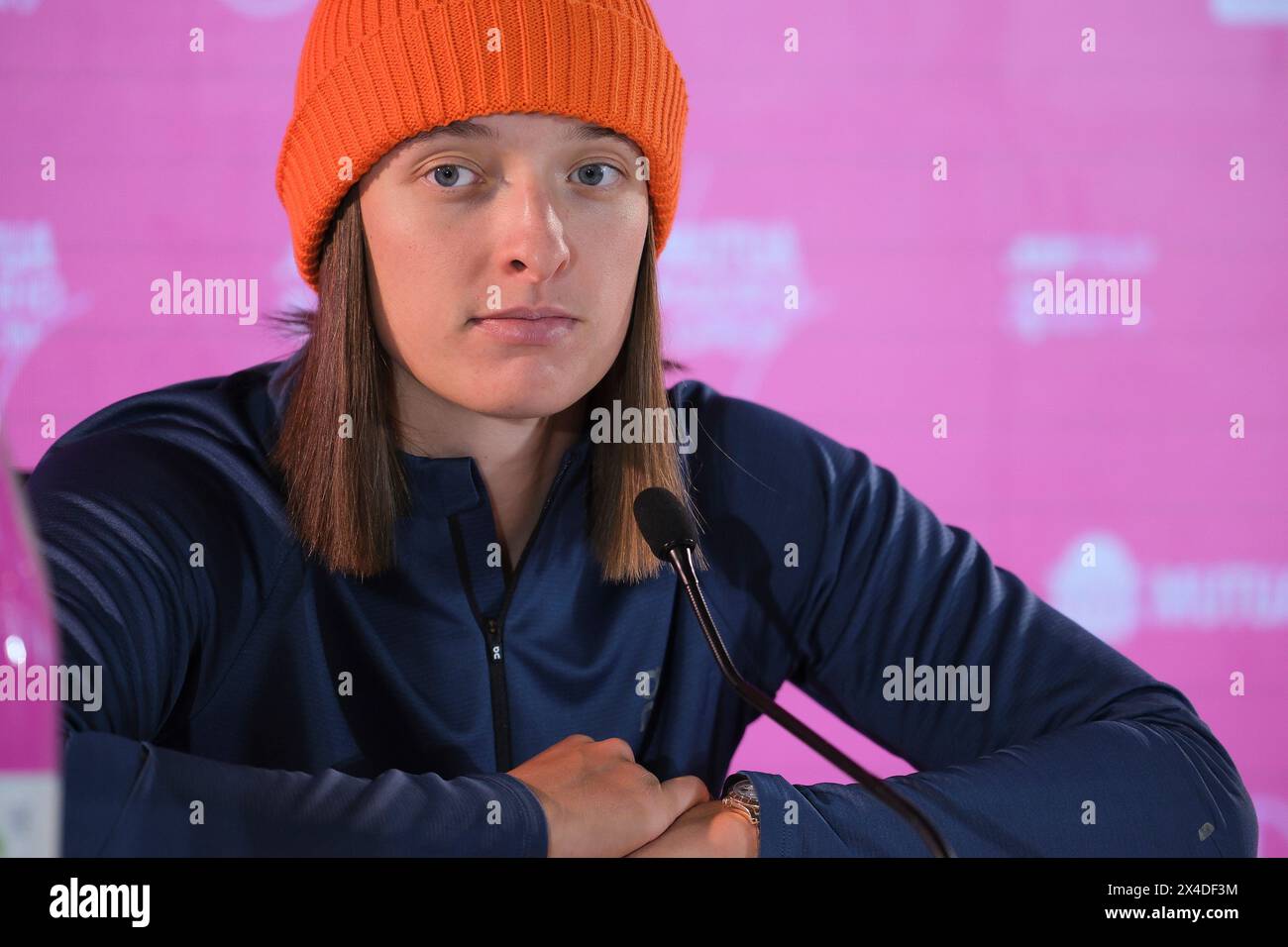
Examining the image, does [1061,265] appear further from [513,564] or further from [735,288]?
[513,564]

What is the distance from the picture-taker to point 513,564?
1167 mm

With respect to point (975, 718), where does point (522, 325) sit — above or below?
above

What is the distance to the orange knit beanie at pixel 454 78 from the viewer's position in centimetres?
104

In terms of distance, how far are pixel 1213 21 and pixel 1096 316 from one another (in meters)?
0.38

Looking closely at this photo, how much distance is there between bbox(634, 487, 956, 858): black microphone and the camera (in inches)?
31.0

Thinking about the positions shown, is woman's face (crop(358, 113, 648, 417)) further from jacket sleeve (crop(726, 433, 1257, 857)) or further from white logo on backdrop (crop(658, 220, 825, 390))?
white logo on backdrop (crop(658, 220, 825, 390))

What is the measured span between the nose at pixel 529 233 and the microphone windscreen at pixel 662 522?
0.21m

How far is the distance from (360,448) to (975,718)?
605 millimetres

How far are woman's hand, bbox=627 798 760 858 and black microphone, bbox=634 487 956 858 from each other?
0.08 m

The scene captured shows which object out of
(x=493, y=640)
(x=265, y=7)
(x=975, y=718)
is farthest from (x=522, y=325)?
(x=265, y=7)

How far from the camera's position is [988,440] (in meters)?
1.64

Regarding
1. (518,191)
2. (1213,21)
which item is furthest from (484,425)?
(1213,21)

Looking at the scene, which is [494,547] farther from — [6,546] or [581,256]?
[6,546]

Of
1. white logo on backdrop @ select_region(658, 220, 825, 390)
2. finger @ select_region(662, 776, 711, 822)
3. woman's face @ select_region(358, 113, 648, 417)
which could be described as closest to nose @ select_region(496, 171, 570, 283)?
woman's face @ select_region(358, 113, 648, 417)
